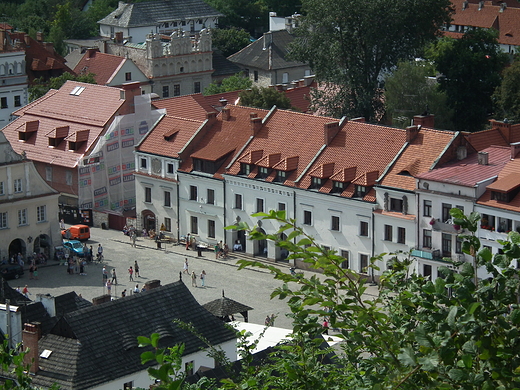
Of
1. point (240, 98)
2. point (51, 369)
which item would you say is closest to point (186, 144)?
point (240, 98)

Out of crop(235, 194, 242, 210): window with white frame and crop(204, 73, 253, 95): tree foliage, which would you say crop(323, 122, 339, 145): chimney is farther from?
crop(204, 73, 253, 95): tree foliage

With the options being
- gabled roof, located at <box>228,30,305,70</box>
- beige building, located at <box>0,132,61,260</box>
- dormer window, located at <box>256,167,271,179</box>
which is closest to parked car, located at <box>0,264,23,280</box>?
beige building, located at <box>0,132,61,260</box>

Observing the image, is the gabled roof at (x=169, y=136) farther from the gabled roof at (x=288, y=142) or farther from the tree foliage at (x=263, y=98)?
the tree foliage at (x=263, y=98)

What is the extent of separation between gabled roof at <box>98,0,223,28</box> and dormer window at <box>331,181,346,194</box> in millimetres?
79988

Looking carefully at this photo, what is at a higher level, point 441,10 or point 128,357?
point 441,10

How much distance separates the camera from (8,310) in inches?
1793

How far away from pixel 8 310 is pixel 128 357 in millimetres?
5195

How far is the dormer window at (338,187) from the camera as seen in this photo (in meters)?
74.1

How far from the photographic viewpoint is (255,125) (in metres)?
81.1

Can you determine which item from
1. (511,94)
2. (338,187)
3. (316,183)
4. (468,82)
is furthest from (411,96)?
(338,187)

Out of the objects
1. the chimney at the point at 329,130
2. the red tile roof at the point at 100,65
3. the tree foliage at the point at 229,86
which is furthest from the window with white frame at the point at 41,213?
the red tile roof at the point at 100,65

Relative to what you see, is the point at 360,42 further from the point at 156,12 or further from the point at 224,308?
the point at 156,12

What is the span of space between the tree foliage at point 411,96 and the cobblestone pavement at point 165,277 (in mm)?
21633

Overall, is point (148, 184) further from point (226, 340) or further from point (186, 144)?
point (226, 340)
